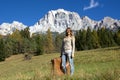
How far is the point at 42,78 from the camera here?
35.9ft

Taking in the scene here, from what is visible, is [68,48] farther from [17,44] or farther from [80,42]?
[17,44]

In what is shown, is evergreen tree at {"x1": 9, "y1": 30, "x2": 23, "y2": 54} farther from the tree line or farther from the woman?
the woman

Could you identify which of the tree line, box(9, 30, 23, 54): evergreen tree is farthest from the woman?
box(9, 30, 23, 54): evergreen tree

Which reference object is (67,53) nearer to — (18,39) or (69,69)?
(69,69)

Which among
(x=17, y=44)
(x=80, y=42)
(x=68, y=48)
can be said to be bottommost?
(x=68, y=48)

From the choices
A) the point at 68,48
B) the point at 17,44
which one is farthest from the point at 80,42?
the point at 68,48

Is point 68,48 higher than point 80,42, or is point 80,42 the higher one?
point 80,42

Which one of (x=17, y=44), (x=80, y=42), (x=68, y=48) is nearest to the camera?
(x=68, y=48)

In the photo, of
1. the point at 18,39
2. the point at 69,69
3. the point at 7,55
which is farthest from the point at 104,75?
the point at 18,39

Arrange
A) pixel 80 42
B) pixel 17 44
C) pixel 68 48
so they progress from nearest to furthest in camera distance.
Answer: pixel 68 48 < pixel 80 42 < pixel 17 44

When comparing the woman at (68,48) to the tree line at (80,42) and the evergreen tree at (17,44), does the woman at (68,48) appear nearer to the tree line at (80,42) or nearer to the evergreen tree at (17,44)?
the tree line at (80,42)

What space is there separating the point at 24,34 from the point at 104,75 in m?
144

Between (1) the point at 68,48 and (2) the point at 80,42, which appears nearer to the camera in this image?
(1) the point at 68,48

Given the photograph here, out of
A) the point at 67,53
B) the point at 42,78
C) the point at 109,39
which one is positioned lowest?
the point at 42,78
